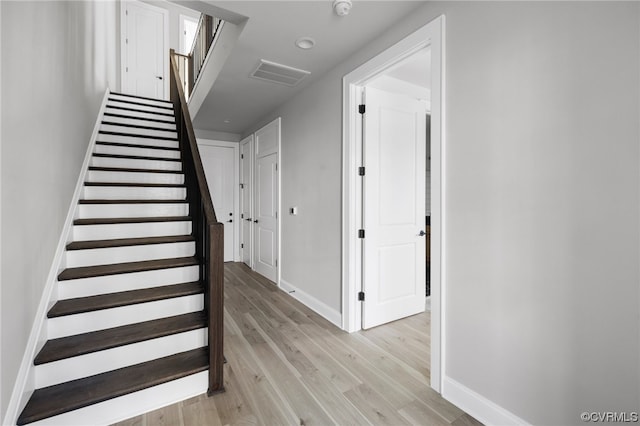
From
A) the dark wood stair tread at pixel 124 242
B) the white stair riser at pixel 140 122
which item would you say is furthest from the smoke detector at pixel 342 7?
the white stair riser at pixel 140 122

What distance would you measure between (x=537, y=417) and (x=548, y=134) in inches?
52.0

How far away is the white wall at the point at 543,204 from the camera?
44.4 inches

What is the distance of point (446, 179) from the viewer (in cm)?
180

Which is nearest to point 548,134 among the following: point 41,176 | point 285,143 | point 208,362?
point 208,362

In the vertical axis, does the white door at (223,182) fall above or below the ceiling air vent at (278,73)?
below

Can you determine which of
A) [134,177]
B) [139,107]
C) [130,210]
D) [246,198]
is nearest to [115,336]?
[130,210]

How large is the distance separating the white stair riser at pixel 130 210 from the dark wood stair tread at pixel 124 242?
33 cm

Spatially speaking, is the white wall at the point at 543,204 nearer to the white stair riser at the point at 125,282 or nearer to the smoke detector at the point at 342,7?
the smoke detector at the point at 342,7

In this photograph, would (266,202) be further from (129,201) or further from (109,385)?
(109,385)

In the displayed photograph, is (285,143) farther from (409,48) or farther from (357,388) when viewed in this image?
(357,388)

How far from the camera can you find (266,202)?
177 inches

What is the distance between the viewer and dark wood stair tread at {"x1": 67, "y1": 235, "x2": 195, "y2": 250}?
2.25 meters

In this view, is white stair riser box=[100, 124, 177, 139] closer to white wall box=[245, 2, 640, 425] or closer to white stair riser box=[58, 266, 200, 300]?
white stair riser box=[58, 266, 200, 300]

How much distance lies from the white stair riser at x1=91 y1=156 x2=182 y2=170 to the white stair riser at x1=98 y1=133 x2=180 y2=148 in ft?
1.35
